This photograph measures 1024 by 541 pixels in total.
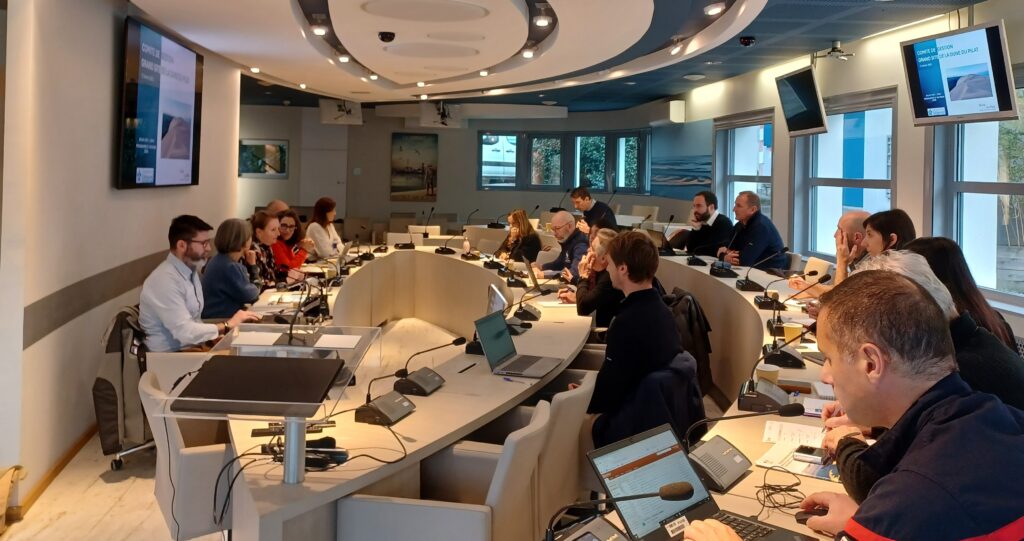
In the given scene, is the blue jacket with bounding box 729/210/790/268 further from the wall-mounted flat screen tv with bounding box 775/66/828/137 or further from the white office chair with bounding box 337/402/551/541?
the white office chair with bounding box 337/402/551/541

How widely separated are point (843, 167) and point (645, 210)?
4564 millimetres

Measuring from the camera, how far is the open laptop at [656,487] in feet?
5.97

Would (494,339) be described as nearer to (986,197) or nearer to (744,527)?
(744,527)

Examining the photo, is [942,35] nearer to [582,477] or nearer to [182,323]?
[582,477]

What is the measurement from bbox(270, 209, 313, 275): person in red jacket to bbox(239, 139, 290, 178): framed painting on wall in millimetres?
8428

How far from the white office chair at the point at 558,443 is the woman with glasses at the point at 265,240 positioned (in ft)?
13.1

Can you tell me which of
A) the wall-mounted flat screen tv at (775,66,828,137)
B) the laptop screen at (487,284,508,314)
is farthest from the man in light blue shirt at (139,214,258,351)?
the wall-mounted flat screen tv at (775,66,828,137)

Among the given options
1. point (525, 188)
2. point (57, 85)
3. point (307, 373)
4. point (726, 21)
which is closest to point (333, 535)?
point (307, 373)

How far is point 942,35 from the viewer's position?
5359 mm

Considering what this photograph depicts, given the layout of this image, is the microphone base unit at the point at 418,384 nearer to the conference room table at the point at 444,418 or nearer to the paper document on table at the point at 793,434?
the conference room table at the point at 444,418

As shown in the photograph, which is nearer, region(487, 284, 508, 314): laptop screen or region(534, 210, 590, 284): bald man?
region(487, 284, 508, 314): laptop screen

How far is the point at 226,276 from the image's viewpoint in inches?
211

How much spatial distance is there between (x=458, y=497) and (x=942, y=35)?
15.2ft

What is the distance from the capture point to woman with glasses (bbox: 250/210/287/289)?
681cm
